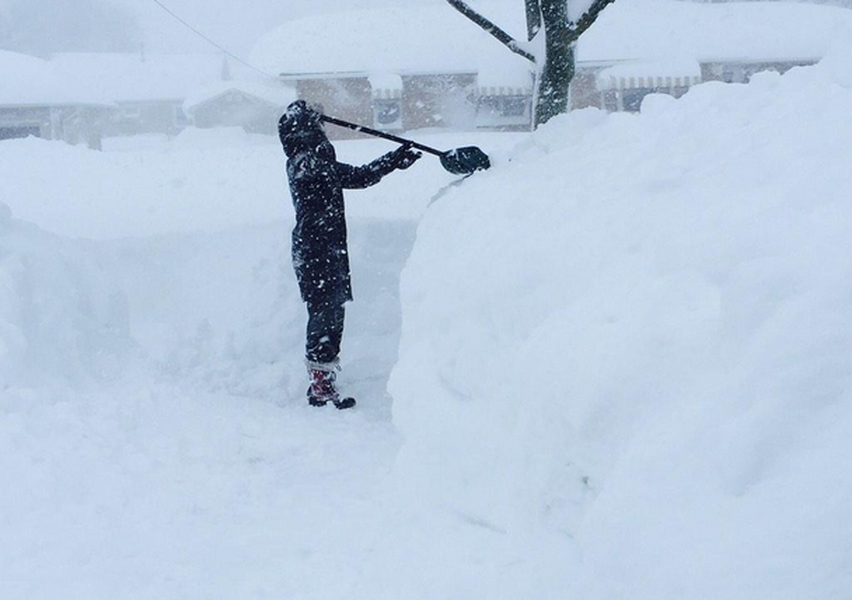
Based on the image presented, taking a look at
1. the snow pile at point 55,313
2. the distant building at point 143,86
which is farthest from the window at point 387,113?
the snow pile at point 55,313

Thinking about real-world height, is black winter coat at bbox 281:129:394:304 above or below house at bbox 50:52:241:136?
below

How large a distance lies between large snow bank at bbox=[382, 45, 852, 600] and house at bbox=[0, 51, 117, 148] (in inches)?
970

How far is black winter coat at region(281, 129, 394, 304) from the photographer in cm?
505

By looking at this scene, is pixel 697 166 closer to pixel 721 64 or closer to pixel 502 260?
pixel 502 260

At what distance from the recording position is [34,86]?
965 inches

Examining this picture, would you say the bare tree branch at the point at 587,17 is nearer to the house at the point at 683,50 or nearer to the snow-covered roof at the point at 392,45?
the snow-covered roof at the point at 392,45

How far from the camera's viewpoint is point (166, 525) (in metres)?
3.12

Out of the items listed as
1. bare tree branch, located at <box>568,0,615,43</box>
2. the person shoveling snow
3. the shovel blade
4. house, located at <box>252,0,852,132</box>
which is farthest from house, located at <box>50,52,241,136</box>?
the shovel blade

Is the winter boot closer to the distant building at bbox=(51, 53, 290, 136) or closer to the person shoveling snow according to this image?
the person shoveling snow

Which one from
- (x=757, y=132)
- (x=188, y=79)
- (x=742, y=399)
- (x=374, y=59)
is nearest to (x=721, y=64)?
(x=374, y=59)

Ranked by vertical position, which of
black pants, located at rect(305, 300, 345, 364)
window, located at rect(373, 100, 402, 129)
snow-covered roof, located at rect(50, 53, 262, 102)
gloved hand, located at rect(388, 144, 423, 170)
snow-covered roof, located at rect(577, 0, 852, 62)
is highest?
snow-covered roof, located at rect(577, 0, 852, 62)

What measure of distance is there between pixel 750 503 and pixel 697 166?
59.1 inches

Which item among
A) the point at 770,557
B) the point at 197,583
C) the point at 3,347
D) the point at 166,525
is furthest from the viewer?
the point at 3,347

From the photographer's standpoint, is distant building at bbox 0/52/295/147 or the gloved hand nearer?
the gloved hand
